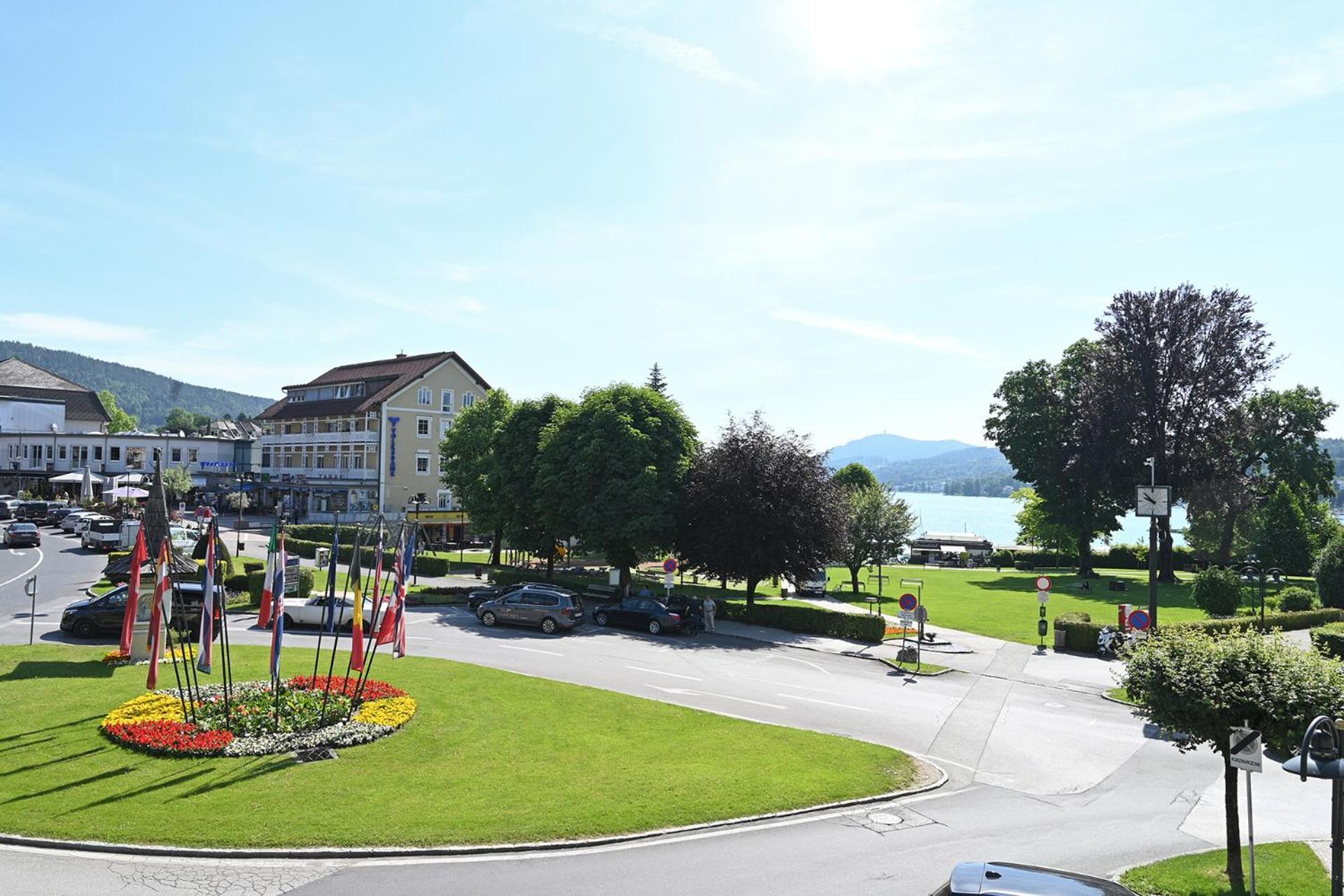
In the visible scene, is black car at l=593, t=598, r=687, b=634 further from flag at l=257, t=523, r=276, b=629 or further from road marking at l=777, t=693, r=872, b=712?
flag at l=257, t=523, r=276, b=629

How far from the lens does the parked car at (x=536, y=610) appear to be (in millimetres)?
33469

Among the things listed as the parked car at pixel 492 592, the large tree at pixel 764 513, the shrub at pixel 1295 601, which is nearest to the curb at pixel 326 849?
the parked car at pixel 492 592

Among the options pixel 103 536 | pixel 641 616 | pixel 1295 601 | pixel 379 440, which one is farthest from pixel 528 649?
pixel 379 440

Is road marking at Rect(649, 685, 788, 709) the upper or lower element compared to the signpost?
lower

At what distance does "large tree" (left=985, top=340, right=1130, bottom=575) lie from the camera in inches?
2343

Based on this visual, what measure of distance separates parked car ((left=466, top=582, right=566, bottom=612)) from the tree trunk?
2568 centimetres

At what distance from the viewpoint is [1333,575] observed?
44219 millimetres

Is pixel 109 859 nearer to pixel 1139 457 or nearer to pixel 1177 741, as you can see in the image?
pixel 1177 741

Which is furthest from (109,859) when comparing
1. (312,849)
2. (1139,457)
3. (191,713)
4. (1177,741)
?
(1139,457)

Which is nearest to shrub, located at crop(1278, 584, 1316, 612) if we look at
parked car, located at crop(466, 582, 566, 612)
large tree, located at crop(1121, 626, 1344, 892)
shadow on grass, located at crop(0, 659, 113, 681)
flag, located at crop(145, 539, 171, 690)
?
parked car, located at crop(466, 582, 566, 612)

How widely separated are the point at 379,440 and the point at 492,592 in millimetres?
40593

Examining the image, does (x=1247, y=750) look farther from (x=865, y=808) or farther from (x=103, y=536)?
(x=103, y=536)

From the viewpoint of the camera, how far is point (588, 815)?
13141mm

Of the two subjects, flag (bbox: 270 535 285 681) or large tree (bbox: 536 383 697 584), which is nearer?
flag (bbox: 270 535 285 681)
